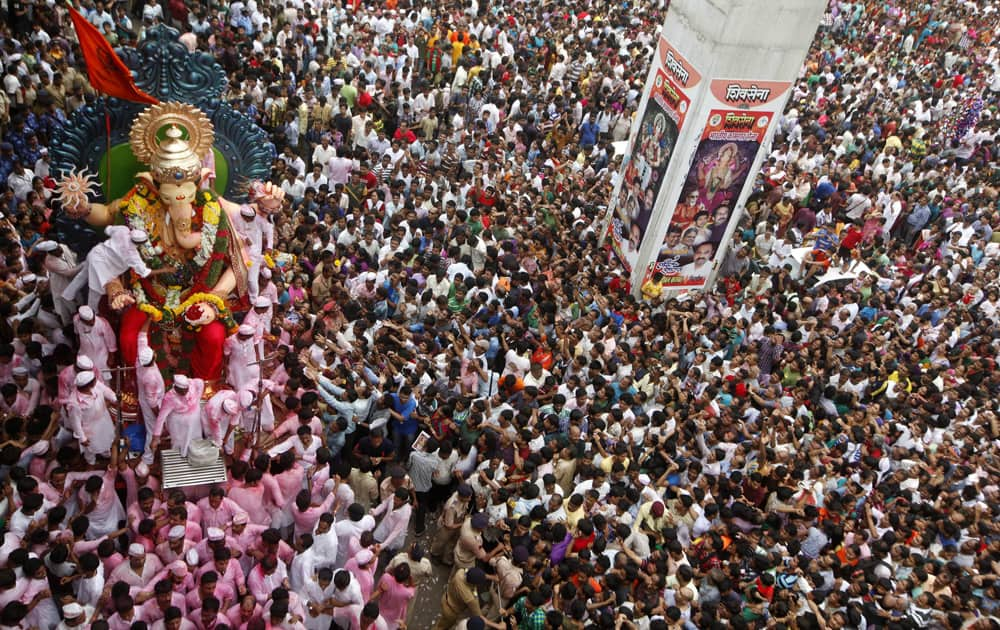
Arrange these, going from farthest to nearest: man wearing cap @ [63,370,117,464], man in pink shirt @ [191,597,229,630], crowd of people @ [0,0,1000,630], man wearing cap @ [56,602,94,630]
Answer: man wearing cap @ [63,370,117,464]
crowd of people @ [0,0,1000,630]
man in pink shirt @ [191,597,229,630]
man wearing cap @ [56,602,94,630]

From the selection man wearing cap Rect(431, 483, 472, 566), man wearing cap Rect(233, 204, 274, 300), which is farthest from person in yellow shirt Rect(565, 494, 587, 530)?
man wearing cap Rect(233, 204, 274, 300)

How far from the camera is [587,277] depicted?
10078mm

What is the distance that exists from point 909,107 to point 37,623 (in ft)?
56.8

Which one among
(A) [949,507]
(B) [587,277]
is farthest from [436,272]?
(A) [949,507]

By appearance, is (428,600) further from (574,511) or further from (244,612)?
(244,612)

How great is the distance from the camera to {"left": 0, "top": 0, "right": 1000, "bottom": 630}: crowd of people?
19.9 feet

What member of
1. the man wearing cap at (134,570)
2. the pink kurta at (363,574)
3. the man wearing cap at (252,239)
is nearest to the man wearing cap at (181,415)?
the man wearing cap at (134,570)

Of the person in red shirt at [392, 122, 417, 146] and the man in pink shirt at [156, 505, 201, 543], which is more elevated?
the man in pink shirt at [156, 505, 201, 543]

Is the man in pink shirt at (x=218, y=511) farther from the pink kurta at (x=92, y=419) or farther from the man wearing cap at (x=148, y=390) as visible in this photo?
the pink kurta at (x=92, y=419)

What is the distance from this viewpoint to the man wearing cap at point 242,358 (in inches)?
289

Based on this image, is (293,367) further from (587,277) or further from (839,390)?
(839,390)

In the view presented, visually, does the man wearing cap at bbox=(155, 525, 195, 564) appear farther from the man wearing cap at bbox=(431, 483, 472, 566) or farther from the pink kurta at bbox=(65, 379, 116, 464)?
the man wearing cap at bbox=(431, 483, 472, 566)

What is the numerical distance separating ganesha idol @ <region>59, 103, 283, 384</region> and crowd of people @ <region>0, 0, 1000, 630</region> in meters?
0.30

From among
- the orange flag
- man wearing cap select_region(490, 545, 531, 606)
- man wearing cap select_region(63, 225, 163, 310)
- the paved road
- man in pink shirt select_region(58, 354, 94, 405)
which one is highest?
the orange flag
